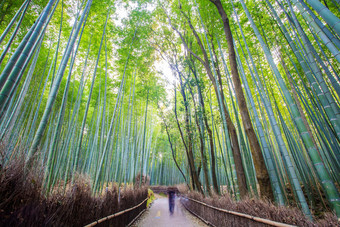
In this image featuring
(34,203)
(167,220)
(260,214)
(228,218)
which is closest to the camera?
(34,203)

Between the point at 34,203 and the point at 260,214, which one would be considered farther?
the point at 260,214

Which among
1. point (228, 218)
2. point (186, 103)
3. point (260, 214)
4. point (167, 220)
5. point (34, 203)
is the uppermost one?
point (186, 103)

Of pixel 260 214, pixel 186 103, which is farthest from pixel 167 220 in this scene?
pixel 186 103

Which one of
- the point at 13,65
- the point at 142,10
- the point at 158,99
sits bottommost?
the point at 13,65

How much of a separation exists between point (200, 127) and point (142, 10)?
419 cm

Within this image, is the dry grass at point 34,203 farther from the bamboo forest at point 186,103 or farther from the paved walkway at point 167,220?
the paved walkway at point 167,220

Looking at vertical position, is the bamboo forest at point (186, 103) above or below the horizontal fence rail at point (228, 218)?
above

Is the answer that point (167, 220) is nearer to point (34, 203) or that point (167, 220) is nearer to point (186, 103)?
point (186, 103)

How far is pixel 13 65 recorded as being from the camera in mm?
1266

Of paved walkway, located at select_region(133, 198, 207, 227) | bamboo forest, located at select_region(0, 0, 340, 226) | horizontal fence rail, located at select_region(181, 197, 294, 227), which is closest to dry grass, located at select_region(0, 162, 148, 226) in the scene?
bamboo forest, located at select_region(0, 0, 340, 226)

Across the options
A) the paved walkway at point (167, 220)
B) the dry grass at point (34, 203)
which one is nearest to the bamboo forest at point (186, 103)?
the dry grass at point (34, 203)

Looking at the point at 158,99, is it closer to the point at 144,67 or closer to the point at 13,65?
the point at 144,67

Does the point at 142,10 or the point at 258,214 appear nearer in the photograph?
the point at 258,214

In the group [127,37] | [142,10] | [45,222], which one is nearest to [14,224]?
[45,222]
